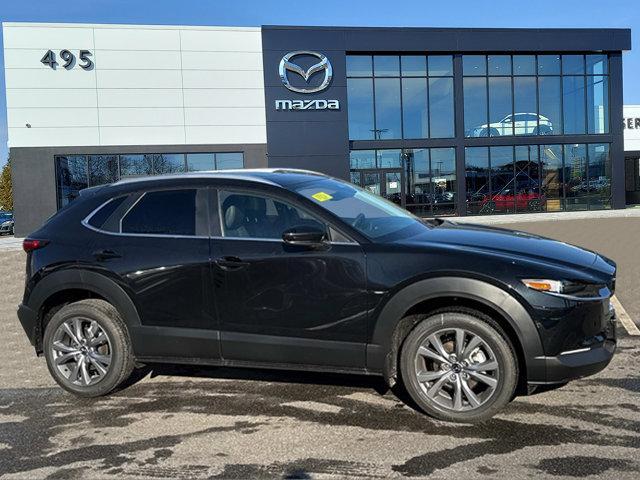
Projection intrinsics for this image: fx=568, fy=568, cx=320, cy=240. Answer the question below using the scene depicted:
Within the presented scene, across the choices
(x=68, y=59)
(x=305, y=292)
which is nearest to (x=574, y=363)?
(x=305, y=292)

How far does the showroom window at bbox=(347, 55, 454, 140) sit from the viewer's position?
27.1 meters

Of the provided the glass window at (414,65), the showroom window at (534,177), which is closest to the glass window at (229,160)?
the glass window at (414,65)

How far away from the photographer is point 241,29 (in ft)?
84.7

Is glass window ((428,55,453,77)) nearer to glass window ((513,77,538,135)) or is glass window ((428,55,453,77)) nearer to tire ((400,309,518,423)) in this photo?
glass window ((513,77,538,135))

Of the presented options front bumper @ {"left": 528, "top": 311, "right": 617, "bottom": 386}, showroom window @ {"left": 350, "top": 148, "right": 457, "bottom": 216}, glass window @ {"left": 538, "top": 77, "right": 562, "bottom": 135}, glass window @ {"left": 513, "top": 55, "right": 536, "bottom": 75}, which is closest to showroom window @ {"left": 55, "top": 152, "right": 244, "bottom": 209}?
showroom window @ {"left": 350, "top": 148, "right": 457, "bottom": 216}

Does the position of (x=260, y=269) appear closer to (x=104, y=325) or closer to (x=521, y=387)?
(x=104, y=325)

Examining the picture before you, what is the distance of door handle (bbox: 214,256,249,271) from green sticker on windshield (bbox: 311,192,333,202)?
746 mm

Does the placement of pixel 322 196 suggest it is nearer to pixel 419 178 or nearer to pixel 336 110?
pixel 336 110

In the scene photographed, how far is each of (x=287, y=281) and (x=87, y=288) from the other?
5.56 feet

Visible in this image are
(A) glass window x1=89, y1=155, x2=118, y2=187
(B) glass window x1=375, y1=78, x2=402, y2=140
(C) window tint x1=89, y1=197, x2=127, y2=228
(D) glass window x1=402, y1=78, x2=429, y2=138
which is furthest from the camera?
(D) glass window x1=402, y1=78, x2=429, y2=138

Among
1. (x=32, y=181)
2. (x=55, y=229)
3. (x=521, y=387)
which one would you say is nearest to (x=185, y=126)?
(x=32, y=181)

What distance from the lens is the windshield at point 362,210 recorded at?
4.23 meters

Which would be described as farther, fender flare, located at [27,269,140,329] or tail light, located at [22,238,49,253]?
tail light, located at [22,238,49,253]

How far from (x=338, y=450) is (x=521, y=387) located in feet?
5.08
